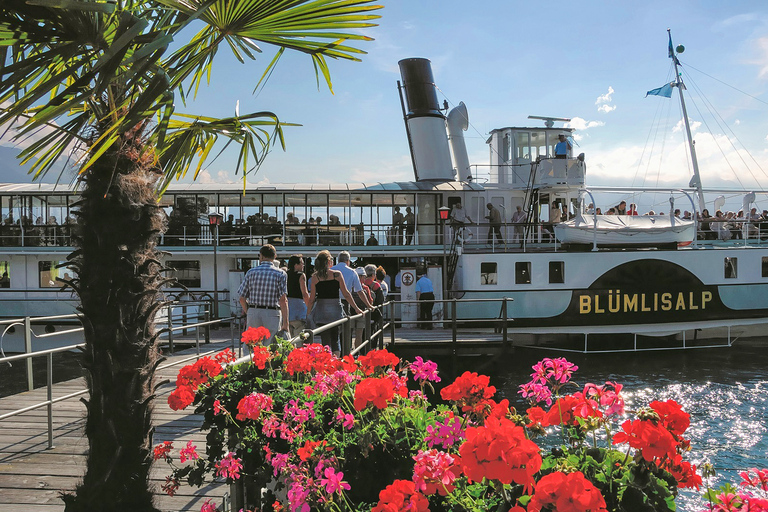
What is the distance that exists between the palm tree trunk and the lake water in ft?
28.0

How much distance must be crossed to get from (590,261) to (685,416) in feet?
51.8

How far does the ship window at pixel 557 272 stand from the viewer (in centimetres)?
1680

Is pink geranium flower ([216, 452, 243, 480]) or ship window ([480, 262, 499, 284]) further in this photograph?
ship window ([480, 262, 499, 284])

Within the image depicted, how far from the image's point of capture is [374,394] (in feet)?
7.16

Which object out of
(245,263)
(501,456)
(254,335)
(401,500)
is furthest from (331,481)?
(245,263)

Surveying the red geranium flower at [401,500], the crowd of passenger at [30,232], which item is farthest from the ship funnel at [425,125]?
the red geranium flower at [401,500]

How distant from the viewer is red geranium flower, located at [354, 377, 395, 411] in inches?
86.2

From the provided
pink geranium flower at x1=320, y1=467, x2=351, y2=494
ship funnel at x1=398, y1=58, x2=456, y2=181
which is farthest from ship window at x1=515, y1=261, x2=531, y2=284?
pink geranium flower at x1=320, y1=467, x2=351, y2=494

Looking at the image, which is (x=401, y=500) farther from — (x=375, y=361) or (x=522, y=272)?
(x=522, y=272)

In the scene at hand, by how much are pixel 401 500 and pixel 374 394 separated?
0.62m

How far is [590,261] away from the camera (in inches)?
653

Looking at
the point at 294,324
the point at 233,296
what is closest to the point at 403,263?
the point at 233,296

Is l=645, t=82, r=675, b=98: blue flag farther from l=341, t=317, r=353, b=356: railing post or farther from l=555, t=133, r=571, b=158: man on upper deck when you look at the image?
l=341, t=317, r=353, b=356: railing post

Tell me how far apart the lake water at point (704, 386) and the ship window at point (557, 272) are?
221 cm
